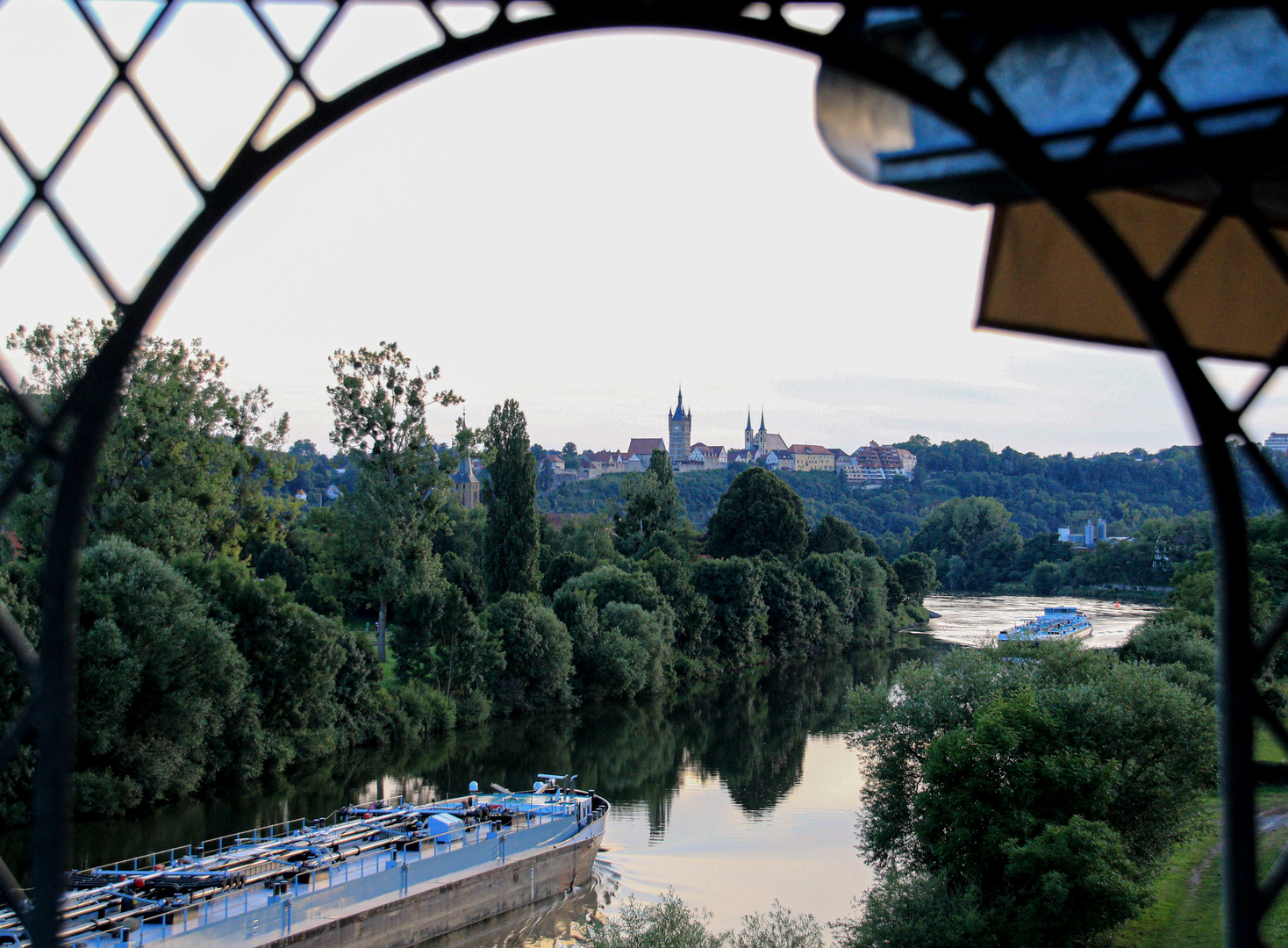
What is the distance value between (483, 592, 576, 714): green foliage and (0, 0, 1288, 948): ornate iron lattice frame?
30.1m

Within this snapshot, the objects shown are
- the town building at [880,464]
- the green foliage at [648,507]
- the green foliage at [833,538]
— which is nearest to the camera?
the green foliage at [648,507]

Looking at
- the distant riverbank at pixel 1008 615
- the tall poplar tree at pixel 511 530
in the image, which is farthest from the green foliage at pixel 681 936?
the distant riverbank at pixel 1008 615

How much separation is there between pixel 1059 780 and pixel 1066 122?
14578 mm

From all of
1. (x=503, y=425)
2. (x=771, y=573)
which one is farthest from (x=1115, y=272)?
(x=771, y=573)

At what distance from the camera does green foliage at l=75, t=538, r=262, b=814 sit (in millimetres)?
21312

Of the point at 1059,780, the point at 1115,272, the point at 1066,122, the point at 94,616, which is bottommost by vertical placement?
the point at 1059,780

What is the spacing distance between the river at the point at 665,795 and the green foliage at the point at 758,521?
16724 millimetres

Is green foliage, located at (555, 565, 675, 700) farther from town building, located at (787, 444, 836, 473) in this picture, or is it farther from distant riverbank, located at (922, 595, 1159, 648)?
town building, located at (787, 444, 836, 473)

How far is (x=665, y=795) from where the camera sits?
977 inches

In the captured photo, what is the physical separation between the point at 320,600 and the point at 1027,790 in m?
24.3

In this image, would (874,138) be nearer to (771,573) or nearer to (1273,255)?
(1273,255)

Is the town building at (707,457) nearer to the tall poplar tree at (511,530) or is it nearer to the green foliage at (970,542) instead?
the green foliage at (970,542)

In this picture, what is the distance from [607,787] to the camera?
25547 mm

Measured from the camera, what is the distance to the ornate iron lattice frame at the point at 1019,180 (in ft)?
6.51
